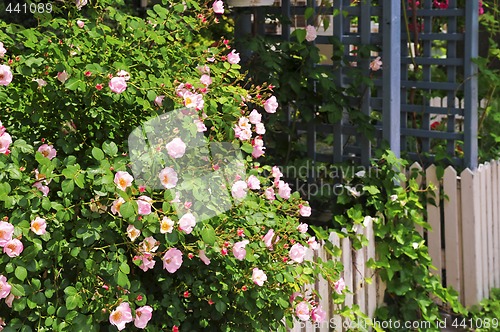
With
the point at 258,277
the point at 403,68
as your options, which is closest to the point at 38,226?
the point at 258,277

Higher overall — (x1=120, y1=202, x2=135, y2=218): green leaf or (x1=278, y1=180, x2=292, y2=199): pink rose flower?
(x1=120, y1=202, x2=135, y2=218): green leaf

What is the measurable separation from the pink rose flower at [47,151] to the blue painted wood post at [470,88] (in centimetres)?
271

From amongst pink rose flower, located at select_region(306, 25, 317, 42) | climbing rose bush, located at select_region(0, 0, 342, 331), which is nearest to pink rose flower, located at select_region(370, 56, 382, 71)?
pink rose flower, located at select_region(306, 25, 317, 42)

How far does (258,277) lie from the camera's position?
2.77 m

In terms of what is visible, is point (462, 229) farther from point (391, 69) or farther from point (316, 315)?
point (316, 315)

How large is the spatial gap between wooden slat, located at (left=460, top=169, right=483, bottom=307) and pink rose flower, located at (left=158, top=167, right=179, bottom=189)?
2.46 metres

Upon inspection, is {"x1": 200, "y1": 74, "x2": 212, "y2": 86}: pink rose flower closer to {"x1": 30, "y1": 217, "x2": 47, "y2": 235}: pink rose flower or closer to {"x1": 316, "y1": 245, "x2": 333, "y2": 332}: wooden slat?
{"x1": 30, "y1": 217, "x2": 47, "y2": 235}: pink rose flower

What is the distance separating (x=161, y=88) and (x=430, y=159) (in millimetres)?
2487

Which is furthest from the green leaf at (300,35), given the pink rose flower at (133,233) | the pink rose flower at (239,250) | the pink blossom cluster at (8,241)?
the pink blossom cluster at (8,241)

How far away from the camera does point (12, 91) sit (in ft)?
8.88

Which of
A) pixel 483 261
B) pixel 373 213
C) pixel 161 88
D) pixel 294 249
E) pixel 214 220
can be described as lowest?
pixel 483 261

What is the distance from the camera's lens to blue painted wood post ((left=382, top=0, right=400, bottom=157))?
4270 millimetres

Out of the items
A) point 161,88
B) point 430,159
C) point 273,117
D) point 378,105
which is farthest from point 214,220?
point 430,159

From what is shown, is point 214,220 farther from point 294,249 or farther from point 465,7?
point 465,7
